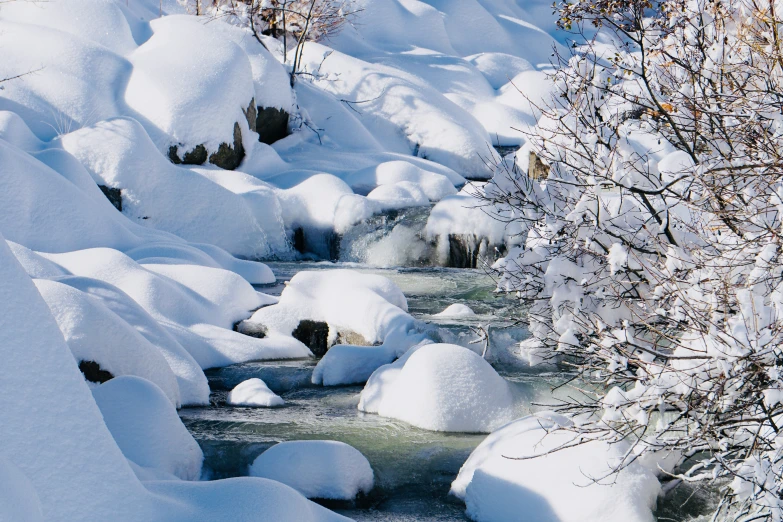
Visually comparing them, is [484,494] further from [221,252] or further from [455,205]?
[455,205]

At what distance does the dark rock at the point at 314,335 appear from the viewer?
788 centimetres

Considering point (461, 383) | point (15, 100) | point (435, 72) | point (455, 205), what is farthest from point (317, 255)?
point (435, 72)

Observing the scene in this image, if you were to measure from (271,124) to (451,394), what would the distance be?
1208 centimetres

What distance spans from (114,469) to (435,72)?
71.1 feet

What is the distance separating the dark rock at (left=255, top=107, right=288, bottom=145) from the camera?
54.0ft

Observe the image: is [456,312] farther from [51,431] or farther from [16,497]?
[16,497]

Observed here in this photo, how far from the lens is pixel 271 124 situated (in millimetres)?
16703

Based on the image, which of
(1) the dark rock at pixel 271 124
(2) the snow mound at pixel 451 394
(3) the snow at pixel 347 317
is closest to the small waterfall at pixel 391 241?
(3) the snow at pixel 347 317

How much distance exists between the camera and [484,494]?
4.35 m

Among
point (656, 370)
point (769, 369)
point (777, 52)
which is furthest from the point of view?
point (656, 370)

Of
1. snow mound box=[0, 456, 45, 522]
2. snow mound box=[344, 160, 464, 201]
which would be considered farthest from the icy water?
snow mound box=[344, 160, 464, 201]

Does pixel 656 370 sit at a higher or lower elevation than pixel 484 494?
higher

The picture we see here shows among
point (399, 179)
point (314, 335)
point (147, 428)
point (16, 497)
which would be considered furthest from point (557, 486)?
point (399, 179)

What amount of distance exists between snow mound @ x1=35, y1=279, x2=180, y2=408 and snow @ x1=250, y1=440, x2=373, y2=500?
4.16 feet
